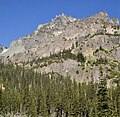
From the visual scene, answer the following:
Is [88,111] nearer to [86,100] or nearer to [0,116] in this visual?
[86,100]

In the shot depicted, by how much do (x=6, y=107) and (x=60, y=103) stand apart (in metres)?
28.5

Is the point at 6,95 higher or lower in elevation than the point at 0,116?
higher

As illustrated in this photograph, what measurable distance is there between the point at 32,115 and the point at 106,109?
101 meters

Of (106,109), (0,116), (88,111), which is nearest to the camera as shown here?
(106,109)

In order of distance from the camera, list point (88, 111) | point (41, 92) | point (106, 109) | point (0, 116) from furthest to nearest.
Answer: point (41, 92) → point (88, 111) → point (0, 116) → point (106, 109)

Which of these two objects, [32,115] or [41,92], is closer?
[32,115]

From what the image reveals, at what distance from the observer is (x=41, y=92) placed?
17775 centimetres

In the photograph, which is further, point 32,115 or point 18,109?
point 18,109

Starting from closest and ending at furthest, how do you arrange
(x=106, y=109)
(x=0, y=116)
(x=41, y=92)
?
(x=106, y=109) → (x=0, y=116) → (x=41, y=92)

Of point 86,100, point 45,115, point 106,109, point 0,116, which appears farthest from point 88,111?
point 106,109

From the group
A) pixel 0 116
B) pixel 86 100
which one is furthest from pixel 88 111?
pixel 0 116

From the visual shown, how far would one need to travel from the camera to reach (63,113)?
16838 cm

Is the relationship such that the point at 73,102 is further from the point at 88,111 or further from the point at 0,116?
the point at 0,116

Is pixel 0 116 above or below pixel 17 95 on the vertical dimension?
below
